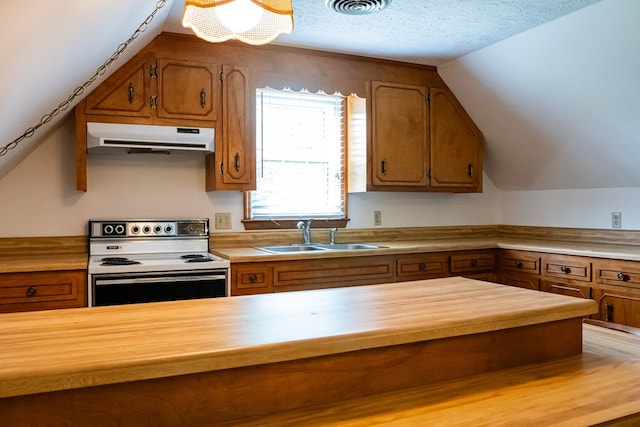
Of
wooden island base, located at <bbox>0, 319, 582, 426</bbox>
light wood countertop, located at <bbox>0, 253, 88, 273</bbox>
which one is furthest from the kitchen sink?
wooden island base, located at <bbox>0, 319, 582, 426</bbox>

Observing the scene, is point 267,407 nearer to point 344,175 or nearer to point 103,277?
point 103,277

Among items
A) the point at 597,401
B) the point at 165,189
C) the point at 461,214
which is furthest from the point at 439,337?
the point at 461,214

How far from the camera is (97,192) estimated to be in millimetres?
3229

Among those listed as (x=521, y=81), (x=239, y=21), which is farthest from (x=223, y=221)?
(x=521, y=81)

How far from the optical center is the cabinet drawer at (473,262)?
3732 millimetres

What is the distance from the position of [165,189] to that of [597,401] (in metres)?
2.86

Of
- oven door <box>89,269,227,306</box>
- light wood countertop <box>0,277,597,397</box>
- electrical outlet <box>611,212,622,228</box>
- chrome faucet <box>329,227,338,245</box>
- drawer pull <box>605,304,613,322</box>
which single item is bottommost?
drawer pull <box>605,304,613,322</box>

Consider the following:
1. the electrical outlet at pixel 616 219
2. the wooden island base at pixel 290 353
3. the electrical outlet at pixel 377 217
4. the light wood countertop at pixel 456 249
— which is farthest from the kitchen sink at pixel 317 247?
the wooden island base at pixel 290 353

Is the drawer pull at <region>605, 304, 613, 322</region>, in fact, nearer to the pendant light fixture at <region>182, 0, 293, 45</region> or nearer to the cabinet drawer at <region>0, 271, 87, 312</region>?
the pendant light fixture at <region>182, 0, 293, 45</region>

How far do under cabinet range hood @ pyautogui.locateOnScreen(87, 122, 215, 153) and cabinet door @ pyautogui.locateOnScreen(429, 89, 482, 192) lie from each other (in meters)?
1.81

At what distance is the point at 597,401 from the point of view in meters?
1.18

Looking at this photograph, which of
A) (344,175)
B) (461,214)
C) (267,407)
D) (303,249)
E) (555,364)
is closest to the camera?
(267,407)

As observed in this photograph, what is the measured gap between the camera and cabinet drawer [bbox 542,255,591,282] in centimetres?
331

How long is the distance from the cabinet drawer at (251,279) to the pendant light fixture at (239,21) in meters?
1.49
